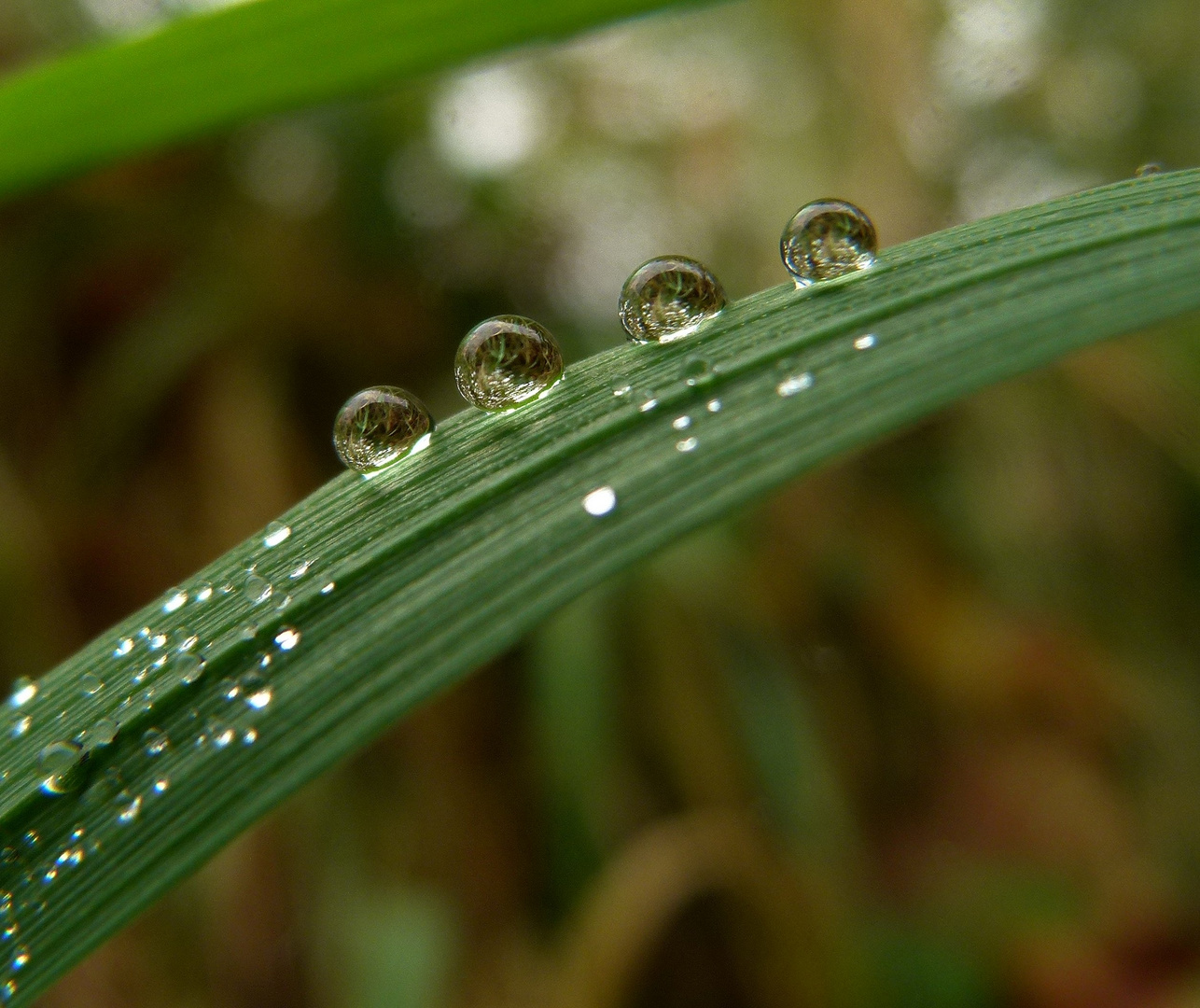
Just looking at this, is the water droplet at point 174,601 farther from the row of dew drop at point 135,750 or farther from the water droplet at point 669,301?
the water droplet at point 669,301

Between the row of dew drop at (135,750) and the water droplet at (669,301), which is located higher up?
the water droplet at (669,301)

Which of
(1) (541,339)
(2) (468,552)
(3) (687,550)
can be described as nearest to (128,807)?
(2) (468,552)

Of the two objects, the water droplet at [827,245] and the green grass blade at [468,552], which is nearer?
the green grass blade at [468,552]

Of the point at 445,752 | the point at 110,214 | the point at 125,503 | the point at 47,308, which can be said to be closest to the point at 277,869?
the point at 445,752

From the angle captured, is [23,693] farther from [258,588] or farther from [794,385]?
[794,385]

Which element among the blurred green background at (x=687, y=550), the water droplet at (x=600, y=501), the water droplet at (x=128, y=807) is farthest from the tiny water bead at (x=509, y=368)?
the blurred green background at (x=687, y=550)

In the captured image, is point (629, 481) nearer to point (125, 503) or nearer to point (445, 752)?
point (445, 752)

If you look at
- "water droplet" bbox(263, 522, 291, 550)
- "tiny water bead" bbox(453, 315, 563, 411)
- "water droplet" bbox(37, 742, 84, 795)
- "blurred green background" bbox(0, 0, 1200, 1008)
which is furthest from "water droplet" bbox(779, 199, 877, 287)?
"blurred green background" bbox(0, 0, 1200, 1008)
